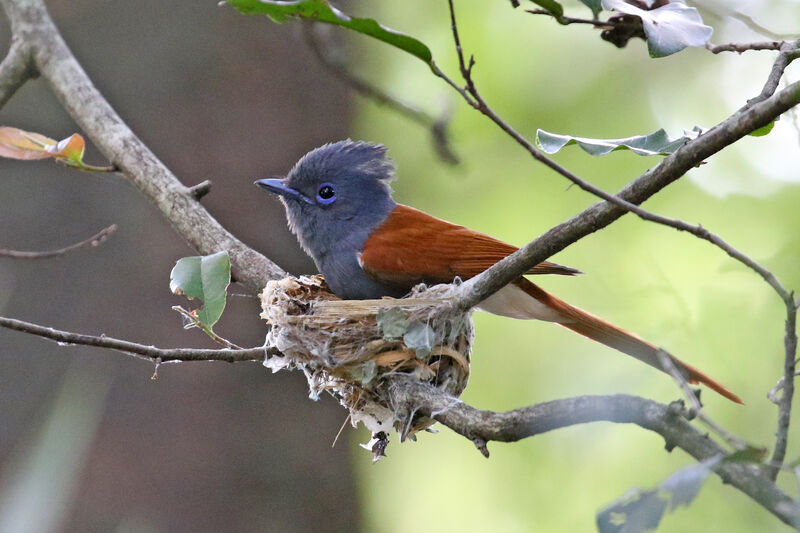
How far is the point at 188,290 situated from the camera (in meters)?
2.54

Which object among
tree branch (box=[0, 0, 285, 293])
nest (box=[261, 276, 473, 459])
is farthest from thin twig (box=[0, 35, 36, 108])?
nest (box=[261, 276, 473, 459])

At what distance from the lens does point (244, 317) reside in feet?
15.5

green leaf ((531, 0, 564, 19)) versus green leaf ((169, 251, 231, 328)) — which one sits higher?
green leaf ((531, 0, 564, 19))

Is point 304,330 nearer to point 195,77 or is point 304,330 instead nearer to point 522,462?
point 195,77

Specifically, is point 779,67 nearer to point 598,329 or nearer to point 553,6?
point 553,6

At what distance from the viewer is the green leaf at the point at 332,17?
1.85 meters

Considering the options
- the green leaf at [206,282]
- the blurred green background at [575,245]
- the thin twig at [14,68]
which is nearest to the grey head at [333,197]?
the green leaf at [206,282]

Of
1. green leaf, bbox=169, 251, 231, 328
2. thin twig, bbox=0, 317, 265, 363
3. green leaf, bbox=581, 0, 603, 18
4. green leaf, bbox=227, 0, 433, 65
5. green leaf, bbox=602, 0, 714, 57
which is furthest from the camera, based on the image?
green leaf, bbox=169, 251, 231, 328

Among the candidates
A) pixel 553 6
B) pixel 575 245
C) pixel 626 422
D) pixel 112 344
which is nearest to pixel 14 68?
pixel 112 344

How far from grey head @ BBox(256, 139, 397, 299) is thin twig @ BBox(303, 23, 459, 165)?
471 millimetres

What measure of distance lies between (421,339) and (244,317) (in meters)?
2.15

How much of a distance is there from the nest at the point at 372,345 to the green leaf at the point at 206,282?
0.40 m

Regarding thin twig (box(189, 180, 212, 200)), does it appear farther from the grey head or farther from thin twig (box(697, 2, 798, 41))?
thin twig (box(697, 2, 798, 41))

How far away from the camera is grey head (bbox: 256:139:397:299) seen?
11.8ft
